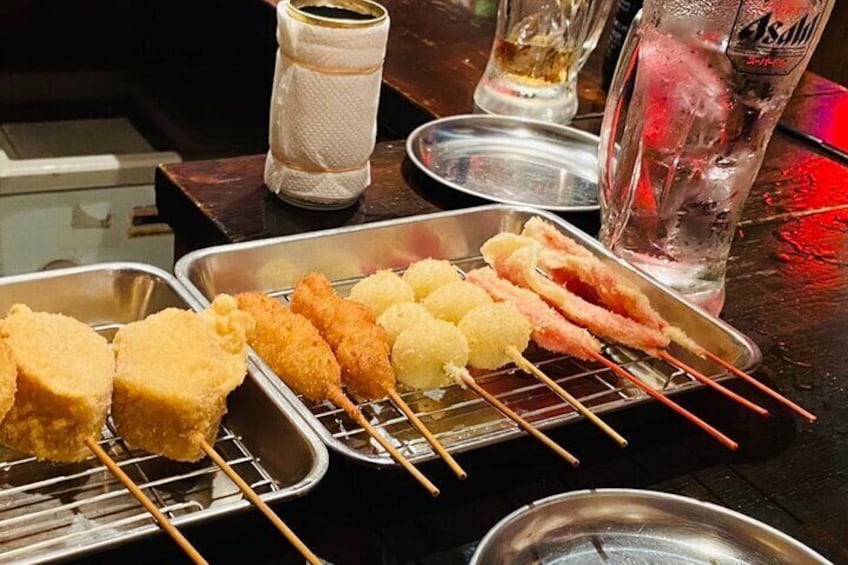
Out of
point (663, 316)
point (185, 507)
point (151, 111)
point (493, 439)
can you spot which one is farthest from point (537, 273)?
point (151, 111)

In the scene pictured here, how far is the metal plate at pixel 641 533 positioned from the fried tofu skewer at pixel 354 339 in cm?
13

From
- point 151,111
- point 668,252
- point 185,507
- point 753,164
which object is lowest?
point 151,111

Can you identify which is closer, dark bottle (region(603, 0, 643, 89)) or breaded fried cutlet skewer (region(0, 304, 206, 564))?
breaded fried cutlet skewer (region(0, 304, 206, 564))

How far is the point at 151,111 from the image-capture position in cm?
380

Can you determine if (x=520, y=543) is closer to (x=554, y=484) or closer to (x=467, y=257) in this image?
Result: (x=554, y=484)

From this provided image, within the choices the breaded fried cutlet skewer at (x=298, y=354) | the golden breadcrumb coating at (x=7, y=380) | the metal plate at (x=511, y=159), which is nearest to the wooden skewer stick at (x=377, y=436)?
the breaded fried cutlet skewer at (x=298, y=354)

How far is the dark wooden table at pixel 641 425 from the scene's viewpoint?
1.07 m

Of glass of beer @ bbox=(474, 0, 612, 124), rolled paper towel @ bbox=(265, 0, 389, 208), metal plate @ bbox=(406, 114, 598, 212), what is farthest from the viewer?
glass of beer @ bbox=(474, 0, 612, 124)

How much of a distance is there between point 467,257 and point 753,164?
48 centimetres

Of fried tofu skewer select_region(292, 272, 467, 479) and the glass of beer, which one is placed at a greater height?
the glass of beer

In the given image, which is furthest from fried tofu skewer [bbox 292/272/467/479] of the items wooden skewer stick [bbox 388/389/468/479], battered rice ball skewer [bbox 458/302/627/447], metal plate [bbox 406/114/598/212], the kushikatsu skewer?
metal plate [bbox 406/114/598/212]

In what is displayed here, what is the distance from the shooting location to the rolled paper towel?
157 centimetres

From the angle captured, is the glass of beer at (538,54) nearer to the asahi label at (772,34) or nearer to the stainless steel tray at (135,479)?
the asahi label at (772,34)

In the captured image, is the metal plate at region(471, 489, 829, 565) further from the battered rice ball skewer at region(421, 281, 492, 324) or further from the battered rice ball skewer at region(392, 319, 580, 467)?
the battered rice ball skewer at region(421, 281, 492, 324)
